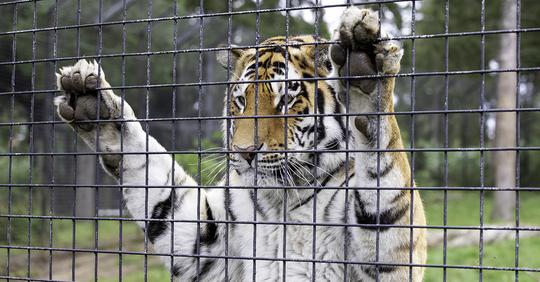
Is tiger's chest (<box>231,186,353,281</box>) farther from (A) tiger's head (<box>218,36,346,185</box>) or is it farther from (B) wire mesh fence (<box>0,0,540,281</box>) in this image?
(A) tiger's head (<box>218,36,346,185</box>)

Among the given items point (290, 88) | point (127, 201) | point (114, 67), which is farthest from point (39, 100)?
point (290, 88)

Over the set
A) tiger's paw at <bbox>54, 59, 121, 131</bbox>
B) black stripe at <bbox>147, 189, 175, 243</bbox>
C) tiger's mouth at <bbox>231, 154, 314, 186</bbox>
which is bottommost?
black stripe at <bbox>147, 189, 175, 243</bbox>

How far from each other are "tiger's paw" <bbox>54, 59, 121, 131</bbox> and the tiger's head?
1.86 feet

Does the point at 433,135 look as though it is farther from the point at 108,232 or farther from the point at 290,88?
the point at 290,88

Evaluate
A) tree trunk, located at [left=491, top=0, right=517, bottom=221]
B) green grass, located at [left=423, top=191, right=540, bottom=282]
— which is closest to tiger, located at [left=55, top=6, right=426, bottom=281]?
green grass, located at [left=423, top=191, right=540, bottom=282]

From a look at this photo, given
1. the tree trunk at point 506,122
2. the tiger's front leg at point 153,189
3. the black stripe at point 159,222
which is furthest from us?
the tree trunk at point 506,122

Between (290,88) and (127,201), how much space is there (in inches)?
37.9

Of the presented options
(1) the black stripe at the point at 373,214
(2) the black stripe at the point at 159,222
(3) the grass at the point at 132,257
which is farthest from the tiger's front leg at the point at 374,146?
(3) the grass at the point at 132,257

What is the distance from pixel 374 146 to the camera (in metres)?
2.14

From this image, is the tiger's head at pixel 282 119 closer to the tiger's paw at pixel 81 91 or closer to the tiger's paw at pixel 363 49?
the tiger's paw at pixel 363 49

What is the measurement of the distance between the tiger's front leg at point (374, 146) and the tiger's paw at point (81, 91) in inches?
41.5

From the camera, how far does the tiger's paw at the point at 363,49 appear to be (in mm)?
1934

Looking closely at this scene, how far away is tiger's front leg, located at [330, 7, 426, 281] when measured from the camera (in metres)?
1.95

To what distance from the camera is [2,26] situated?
243 inches
